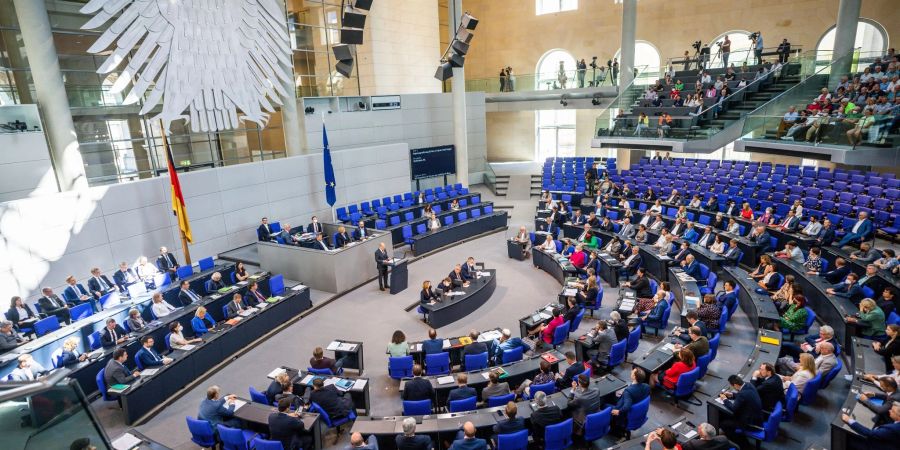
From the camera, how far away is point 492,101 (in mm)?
27156

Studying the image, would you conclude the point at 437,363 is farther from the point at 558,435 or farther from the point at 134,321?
the point at 134,321

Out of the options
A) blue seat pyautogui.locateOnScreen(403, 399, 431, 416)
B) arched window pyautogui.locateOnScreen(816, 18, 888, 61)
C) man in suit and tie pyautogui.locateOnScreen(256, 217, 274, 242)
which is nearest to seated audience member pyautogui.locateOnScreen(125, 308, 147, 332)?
blue seat pyautogui.locateOnScreen(403, 399, 431, 416)

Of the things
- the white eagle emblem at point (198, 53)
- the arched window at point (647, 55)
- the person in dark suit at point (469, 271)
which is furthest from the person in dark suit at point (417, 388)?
the arched window at point (647, 55)

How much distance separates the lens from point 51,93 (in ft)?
41.7

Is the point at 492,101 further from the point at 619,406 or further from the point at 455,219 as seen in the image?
the point at 619,406

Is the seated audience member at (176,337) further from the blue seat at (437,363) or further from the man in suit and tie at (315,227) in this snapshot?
the man in suit and tie at (315,227)

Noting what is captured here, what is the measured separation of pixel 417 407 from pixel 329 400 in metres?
1.29

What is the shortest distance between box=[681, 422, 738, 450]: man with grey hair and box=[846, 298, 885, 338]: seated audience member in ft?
15.2

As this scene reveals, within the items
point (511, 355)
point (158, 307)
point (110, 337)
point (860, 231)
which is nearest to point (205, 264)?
point (158, 307)

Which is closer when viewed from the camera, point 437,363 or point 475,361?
point 475,361

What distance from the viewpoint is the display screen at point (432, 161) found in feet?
75.3

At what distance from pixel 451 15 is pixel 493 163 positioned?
12.1 metres

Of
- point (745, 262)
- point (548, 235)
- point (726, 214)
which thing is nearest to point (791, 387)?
point (745, 262)

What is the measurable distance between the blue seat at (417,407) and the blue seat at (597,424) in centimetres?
218
